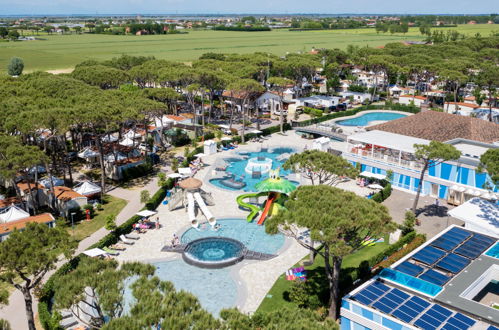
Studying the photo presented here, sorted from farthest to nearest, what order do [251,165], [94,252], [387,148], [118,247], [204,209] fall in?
[251,165] < [387,148] < [204,209] < [118,247] < [94,252]

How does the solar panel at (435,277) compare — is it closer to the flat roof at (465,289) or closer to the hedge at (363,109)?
the flat roof at (465,289)

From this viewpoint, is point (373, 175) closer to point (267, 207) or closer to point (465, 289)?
point (267, 207)

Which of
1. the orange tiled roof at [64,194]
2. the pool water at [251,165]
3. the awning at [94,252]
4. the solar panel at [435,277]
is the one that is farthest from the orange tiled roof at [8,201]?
the solar panel at [435,277]

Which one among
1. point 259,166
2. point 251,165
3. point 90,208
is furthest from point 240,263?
point 251,165

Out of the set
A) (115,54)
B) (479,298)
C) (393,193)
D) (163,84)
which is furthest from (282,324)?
(115,54)

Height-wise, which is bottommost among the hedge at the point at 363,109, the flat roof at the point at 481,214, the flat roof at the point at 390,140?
the flat roof at the point at 481,214

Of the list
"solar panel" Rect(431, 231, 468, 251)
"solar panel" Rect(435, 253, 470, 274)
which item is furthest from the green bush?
"solar panel" Rect(435, 253, 470, 274)

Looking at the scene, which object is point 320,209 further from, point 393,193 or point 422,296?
point 393,193
